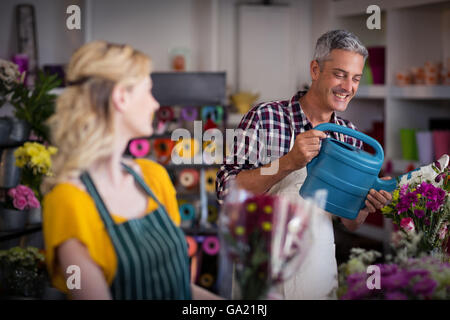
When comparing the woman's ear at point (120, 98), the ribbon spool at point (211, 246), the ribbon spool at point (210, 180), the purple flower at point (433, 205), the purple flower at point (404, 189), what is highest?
the woman's ear at point (120, 98)

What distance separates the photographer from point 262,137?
1.82 meters

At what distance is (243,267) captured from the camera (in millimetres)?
1164

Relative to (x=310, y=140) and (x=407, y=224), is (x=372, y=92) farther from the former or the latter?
(x=310, y=140)

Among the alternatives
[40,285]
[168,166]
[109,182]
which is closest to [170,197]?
[109,182]

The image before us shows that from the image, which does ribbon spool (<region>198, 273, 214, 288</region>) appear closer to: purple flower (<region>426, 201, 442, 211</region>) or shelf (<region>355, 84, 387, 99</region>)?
purple flower (<region>426, 201, 442, 211</region>)

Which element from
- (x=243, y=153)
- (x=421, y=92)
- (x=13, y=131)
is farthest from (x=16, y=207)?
(x=421, y=92)

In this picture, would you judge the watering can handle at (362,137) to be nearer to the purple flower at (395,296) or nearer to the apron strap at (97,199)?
the purple flower at (395,296)

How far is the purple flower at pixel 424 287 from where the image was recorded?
1235 mm

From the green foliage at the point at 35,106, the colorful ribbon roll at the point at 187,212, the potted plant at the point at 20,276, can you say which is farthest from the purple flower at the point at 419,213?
the colorful ribbon roll at the point at 187,212

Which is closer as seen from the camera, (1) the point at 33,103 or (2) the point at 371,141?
(2) the point at 371,141

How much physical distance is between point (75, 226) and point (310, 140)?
0.66 meters

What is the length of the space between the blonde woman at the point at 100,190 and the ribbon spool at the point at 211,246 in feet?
7.44

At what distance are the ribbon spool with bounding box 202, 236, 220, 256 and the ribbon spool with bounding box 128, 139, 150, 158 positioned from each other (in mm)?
791

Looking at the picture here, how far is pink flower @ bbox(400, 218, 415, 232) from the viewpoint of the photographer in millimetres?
1653
